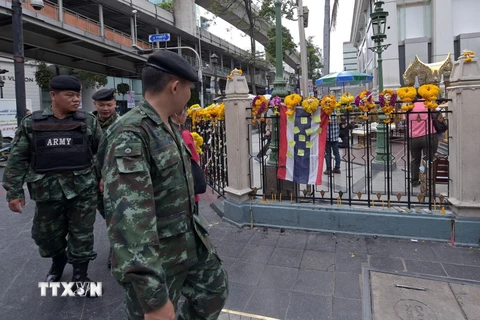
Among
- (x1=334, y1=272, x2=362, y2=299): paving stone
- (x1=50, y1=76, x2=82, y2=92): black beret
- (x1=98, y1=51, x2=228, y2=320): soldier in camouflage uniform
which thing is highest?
(x1=50, y1=76, x2=82, y2=92): black beret

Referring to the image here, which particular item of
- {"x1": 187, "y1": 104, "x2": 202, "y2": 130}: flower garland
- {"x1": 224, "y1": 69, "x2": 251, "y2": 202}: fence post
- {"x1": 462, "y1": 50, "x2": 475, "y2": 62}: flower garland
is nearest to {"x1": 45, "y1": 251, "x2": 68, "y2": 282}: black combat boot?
{"x1": 224, "y1": 69, "x2": 251, "y2": 202}: fence post

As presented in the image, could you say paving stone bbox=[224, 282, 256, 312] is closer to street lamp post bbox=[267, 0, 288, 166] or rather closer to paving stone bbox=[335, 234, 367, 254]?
paving stone bbox=[335, 234, 367, 254]

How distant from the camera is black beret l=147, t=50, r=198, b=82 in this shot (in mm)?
1658

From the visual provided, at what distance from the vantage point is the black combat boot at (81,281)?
10.3 ft

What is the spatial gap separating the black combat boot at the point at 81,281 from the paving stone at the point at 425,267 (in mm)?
3206

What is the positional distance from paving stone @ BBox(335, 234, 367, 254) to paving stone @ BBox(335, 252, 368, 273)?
→ 11 centimetres

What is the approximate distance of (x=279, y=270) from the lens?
3.54 m

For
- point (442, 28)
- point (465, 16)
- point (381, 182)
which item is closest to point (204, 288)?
point (381, 182)

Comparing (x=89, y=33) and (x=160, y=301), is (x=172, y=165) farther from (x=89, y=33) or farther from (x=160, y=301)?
(x=89, y=33)

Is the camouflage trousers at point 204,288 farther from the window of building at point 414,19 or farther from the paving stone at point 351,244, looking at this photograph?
the window of building at point 414,19

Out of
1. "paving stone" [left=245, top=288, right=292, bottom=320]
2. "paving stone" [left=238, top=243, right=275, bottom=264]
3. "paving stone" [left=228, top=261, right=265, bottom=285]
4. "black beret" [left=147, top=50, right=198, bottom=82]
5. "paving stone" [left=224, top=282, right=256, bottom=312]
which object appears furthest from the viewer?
"paving stone" [left=238, top=243, right=275, bottom=264]

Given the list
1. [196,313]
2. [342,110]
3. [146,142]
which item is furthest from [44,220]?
[342,110]

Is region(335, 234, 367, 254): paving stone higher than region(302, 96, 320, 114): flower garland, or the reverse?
region(302, 96, 320, 114): flower garland

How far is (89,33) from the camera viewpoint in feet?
62.3
